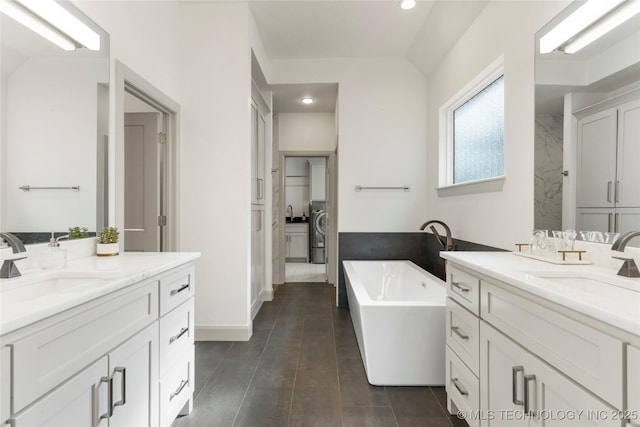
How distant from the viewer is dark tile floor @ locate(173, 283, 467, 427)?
1597mm

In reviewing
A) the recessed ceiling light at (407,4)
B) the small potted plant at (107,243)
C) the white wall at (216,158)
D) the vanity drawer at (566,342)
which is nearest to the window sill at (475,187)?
the vanity drawer at (566,342)

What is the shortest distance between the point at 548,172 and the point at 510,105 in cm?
57

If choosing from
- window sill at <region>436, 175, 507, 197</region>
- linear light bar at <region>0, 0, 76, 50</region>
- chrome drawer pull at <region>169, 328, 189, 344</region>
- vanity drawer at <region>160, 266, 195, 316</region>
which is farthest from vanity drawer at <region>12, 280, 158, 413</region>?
window sill at <region>436, 175, 507, 197</region>

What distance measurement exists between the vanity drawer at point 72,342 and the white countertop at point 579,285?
1318mm

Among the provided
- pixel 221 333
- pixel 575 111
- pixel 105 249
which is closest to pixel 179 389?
pixel 105 249

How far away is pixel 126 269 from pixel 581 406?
4.96 feet

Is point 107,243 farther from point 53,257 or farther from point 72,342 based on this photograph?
point 72,342

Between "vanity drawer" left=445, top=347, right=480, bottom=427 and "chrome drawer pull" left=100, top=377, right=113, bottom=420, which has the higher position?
"chrome drawer pull" left=100, top=377, right=113, bottom=420

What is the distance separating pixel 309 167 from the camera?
6.95 m

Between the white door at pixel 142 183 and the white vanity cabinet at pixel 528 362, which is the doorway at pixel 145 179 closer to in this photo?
the white door at pixel 142 183

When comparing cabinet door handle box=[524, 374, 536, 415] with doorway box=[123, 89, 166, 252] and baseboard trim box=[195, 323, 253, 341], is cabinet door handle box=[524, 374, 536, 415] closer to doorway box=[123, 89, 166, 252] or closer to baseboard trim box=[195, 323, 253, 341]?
baseboard trim box=[195, 323, 253, 341]

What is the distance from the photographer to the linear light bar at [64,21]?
4.23ft

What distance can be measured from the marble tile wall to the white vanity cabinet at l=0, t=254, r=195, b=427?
1.90 meters

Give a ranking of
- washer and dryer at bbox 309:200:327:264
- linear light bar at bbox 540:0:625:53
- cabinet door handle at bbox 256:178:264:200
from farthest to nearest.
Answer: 1. washer and dryer at bbox 309:200:327:264
2. cabinet door handle at bbox 256:178:264:200
3. linear light bar at bbox 540:0:625:53
